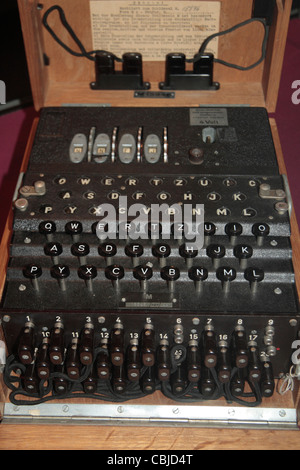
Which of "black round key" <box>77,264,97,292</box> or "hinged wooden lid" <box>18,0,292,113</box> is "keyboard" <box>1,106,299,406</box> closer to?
"black round key" <box>77,264,97,292</box>

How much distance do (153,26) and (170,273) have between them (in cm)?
80

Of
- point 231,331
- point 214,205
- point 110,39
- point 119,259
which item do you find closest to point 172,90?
point 110,39

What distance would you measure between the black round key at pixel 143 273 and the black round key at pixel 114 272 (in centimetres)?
3

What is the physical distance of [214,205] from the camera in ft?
5.10

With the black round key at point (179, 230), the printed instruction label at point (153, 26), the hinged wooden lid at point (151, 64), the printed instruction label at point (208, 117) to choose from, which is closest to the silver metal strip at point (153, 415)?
the black round key at point (179, 230)

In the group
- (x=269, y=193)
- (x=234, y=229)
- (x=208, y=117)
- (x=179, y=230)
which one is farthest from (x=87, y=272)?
(x=208, y=117)

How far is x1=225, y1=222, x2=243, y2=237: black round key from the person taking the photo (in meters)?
1.48

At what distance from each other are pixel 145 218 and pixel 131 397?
0.42 metres

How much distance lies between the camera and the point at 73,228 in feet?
4.88

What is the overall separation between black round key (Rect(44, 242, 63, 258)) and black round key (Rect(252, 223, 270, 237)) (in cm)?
44

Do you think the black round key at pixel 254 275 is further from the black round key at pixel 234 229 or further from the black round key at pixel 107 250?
the black round key at pixel 107 250

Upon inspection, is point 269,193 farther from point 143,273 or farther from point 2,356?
point 2,356

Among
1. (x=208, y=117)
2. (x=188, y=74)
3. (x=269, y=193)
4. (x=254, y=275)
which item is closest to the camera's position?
(x=254, y=275)

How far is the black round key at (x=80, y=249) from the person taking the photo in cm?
146
